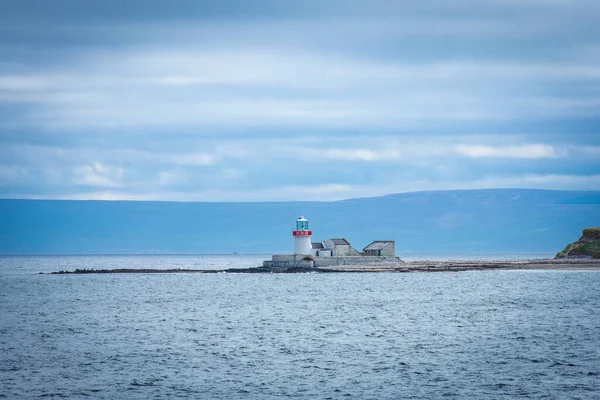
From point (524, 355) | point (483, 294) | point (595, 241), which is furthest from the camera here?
point (595, 241)

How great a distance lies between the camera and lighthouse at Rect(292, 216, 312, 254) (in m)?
104

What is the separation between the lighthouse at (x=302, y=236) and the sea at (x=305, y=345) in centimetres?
2364

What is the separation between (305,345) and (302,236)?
60.5 m

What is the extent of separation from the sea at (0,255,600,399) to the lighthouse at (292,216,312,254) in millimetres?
23638

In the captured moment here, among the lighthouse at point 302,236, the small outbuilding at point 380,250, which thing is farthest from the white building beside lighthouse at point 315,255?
the small outbuilding at point 380,250

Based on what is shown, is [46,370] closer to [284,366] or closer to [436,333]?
[284,366]

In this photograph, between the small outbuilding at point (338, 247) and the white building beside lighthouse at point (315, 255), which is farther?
the small outbuilding at point (338, 247)

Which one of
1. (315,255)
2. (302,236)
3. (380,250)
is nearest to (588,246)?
(380,250)

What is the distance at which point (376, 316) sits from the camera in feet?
192

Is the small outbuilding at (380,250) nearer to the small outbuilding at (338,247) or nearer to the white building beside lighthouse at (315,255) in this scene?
the white building beside lighthouse at (315,255)

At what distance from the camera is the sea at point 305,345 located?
108ft

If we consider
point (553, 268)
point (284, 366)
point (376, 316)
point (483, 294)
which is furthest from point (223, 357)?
point (553, 268)

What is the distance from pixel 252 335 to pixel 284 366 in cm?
1076

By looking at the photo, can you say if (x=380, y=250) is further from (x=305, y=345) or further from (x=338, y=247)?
(x=305, y=345)
